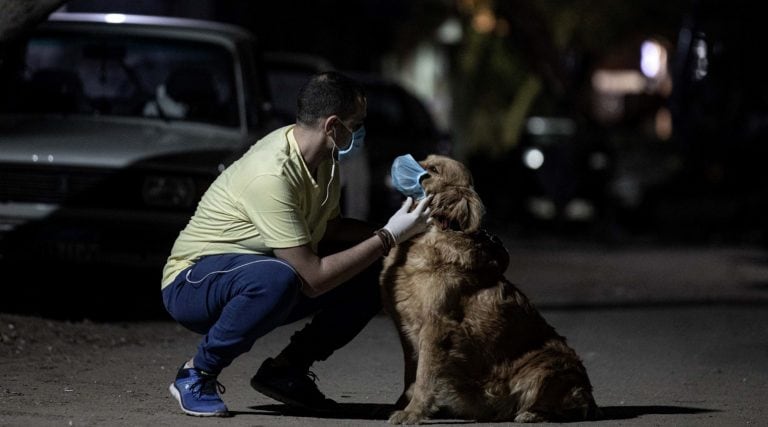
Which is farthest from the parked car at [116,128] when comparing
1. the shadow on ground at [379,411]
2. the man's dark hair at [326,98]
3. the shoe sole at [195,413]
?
the man's dark hair at [326,98]

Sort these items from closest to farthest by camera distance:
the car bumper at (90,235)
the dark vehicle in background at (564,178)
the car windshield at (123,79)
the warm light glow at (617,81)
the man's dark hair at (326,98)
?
the man's dark hair at (326,98), the car bumper at (90,235), the car windshield at (123,79), the dark vehicle in background at (564,178), the warm light glow at (617,81)

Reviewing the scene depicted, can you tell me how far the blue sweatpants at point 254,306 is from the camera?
19.3 feet

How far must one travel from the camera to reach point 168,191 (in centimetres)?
937

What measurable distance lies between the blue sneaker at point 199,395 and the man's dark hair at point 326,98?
1.18m

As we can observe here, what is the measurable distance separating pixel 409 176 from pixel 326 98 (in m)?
0.49

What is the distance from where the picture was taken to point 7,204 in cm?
934

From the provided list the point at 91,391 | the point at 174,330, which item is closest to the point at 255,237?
the point at 91,391

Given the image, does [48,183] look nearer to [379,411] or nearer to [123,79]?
[123,79]

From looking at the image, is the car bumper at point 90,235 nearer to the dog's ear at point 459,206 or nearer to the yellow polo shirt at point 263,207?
the yellow polo shirt at point 263,207

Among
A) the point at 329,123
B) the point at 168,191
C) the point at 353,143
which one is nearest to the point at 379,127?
the point at 168,191

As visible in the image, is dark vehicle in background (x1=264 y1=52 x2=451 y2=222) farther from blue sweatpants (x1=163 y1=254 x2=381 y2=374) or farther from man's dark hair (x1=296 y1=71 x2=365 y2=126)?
man's dark hair (x1=296 y1=71 x2=365 y2=126)

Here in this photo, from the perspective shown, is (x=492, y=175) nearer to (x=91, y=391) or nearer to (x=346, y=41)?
(x=346, y=41)

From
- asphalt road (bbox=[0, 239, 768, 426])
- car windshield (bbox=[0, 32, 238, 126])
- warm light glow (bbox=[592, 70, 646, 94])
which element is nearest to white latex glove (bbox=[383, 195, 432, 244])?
asphalt road (bbox=[0, 239, 768, 426])

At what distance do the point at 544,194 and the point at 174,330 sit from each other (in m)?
12.7
